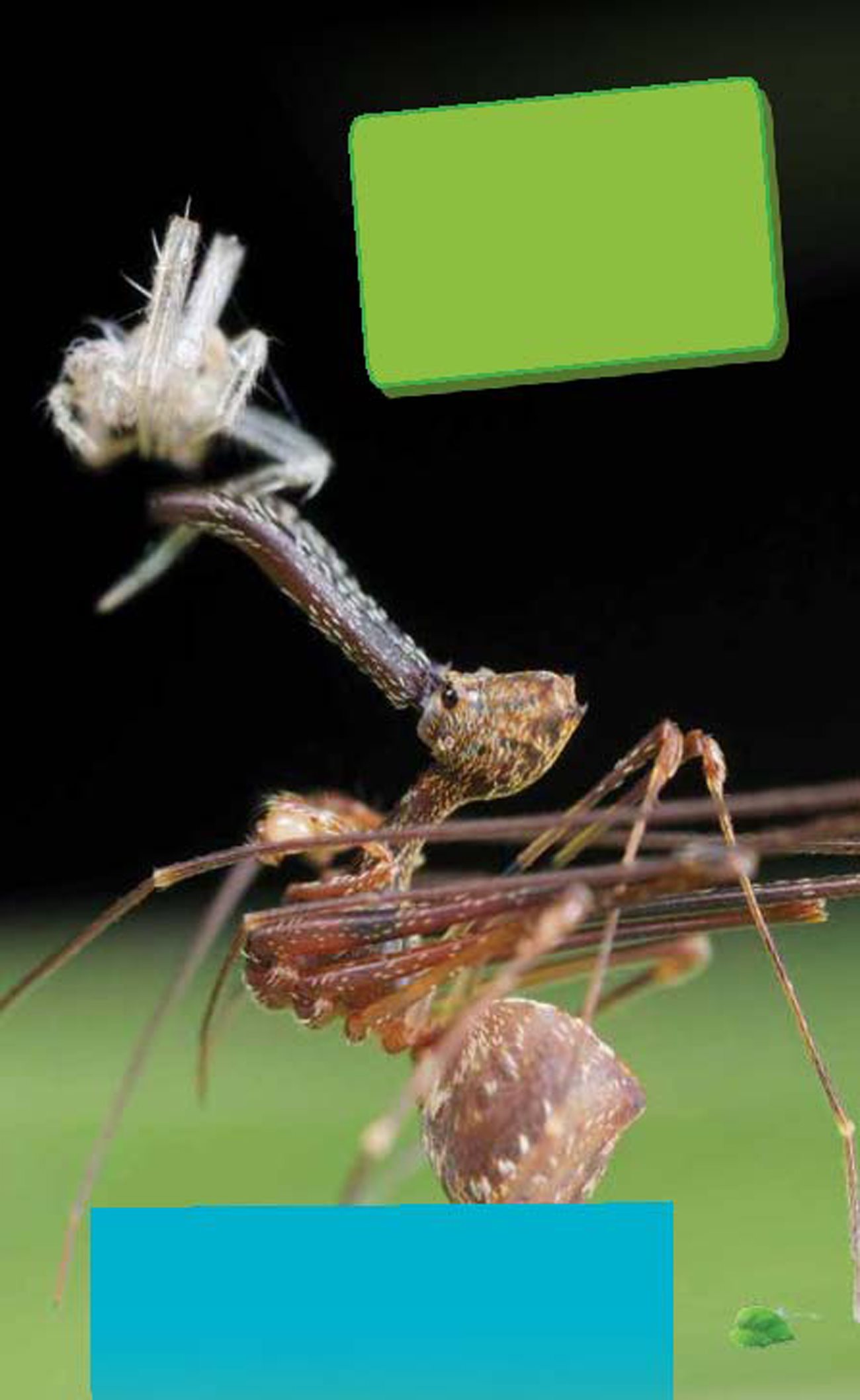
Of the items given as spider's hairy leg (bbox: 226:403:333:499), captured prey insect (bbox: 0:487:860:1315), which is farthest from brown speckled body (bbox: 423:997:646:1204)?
spider's hairy leg (bbox: 226:403:333:499)

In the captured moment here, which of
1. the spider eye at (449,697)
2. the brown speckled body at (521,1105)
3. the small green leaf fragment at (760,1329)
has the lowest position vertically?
the small green leaf fragment at (760,1329)

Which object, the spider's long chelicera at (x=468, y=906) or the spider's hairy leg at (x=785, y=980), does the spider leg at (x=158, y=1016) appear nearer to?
the spider's long chelicera at (x=468, y=906)

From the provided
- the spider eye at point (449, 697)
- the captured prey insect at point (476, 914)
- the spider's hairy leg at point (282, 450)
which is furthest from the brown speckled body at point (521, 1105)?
the spider's hairy leg at point (282, 450)

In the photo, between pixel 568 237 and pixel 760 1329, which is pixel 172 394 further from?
pixel 760 1329

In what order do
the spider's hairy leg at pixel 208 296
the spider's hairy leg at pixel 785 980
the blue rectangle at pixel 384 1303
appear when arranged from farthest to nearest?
the spider's hairy leg at pixel 208 296 → the spider's hairy leg at pixel 785 980 → the blue rectangle at pixel 384 1303

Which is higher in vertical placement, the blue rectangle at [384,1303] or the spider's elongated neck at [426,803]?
the spider's elongated neck at [426,803]

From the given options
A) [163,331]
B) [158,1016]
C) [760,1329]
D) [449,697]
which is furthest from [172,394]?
[760,1329]

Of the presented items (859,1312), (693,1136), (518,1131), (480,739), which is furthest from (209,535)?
(693,1136)
